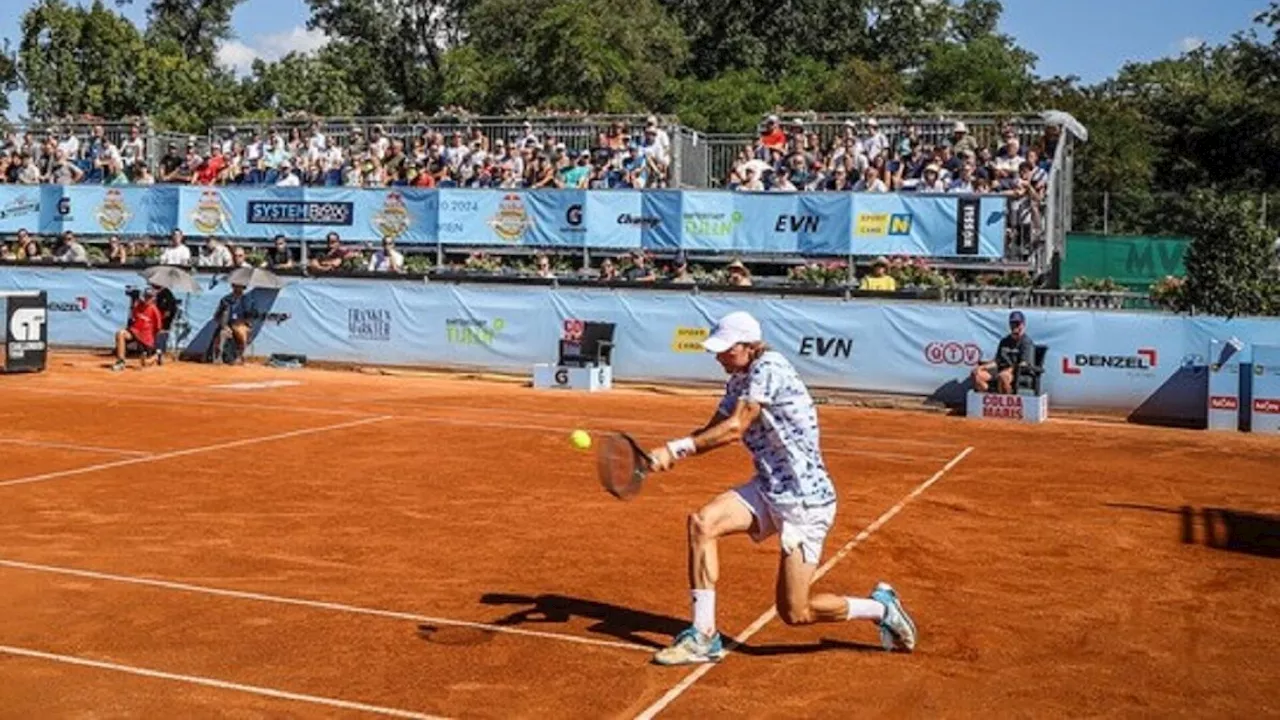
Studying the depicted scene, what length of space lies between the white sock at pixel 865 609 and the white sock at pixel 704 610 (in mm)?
870

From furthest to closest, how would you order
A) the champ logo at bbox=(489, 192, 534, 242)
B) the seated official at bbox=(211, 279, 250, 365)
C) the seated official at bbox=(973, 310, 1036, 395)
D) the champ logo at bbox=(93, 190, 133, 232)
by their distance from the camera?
1. the champ logo at bbox=(93, 190, 133, 232)
2. the champ logo at bbox=(489, 192, 534, 242)
3. the seated official at bbox=(211, 279, 250, 365)
4. the seated official at bbox=(973, 310, 1036, 395)

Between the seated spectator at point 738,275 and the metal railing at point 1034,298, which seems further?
the seated spectator at point 738,275

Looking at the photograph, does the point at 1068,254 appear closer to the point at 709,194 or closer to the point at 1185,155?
the point at 709,194

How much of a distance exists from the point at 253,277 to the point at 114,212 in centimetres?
781

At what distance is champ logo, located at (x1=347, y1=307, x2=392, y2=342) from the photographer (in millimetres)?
30281

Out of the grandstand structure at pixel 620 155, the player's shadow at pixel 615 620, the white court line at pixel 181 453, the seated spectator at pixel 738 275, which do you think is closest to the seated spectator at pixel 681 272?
the grandstand structure at pixel 620 155

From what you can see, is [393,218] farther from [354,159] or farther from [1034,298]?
[1034,298]

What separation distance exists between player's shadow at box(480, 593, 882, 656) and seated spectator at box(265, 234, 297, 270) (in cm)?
2321

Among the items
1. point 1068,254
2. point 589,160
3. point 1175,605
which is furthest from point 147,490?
point 1068,254

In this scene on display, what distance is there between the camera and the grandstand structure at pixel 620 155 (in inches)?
1139

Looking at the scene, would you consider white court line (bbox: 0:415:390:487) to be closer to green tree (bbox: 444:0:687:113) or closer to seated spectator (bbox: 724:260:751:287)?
seated spectator (bbox: 724:260:751:287)

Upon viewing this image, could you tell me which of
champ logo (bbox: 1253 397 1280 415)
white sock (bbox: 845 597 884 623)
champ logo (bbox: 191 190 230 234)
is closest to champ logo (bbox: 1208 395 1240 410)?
champ logo (bbox: 1253 397 1280 415)

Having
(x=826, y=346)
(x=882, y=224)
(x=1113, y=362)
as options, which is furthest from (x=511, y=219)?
(x=1113, y=362)

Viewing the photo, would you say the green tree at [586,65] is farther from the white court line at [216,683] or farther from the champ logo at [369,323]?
the white court line at [216,683]
